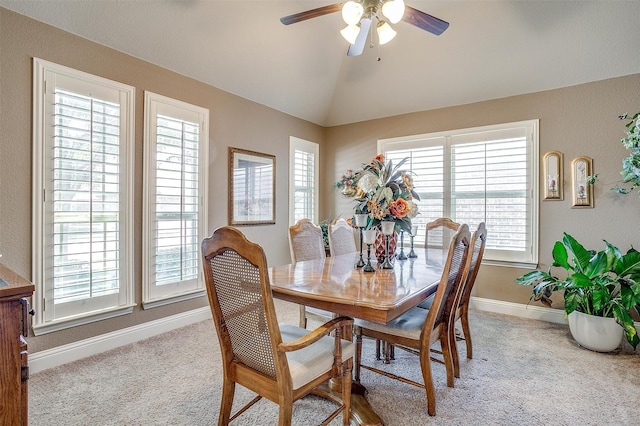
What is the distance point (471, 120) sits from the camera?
411cm

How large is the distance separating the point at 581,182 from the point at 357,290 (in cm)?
319

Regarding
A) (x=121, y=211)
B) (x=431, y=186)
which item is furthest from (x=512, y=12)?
(x=121, y=211)

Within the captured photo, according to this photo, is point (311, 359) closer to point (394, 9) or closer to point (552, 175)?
point (394, 9)

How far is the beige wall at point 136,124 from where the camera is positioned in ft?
7.57

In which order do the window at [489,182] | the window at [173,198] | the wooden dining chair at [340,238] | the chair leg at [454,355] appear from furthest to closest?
the window at [489,182] < the wooden dining chair at [340,238] < the window at [173,198] < the chair leg at [454,355]

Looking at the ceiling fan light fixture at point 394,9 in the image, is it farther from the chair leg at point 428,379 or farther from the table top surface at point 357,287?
the chair leg at point 428,379

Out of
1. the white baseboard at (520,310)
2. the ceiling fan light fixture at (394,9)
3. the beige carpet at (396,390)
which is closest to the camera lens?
the beige carpet at (396,390)

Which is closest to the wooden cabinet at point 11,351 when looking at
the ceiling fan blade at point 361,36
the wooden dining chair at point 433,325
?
the wooden dining chair at point 433,325

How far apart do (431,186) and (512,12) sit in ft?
6.76

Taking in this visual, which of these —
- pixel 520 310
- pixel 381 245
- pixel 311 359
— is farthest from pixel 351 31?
pixel 520 310

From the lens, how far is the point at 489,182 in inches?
156

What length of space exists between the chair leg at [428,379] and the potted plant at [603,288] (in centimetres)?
182

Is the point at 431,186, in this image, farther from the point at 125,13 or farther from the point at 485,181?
the point at 125,13

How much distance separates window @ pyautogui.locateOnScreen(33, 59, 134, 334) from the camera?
2.44 meters
